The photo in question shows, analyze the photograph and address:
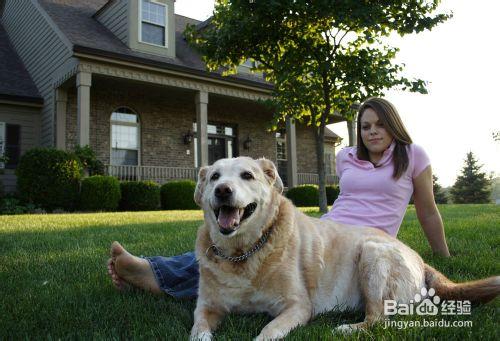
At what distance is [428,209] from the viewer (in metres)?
3.70

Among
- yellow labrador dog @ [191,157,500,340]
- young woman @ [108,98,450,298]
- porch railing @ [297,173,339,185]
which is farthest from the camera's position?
porch railing @ [297,173,339,185]

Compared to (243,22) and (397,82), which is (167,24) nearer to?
(243,22)

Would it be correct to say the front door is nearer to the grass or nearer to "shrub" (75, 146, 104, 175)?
"shrub" (75, 146, 104, 175)

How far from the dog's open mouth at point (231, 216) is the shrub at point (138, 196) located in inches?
410

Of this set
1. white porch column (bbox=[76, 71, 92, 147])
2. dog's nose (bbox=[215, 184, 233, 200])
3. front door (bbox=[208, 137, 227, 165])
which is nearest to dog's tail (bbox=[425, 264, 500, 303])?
dog's nose (bbox=[215, 184, 233, 200])

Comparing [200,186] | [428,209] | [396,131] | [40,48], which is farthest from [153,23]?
[428,209]

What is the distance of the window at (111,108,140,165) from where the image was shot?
14.9m

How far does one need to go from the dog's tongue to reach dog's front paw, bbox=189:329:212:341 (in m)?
0.62

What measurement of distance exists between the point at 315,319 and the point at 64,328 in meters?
1.46

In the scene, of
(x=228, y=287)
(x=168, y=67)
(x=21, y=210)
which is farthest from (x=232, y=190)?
(x=168, y=67)

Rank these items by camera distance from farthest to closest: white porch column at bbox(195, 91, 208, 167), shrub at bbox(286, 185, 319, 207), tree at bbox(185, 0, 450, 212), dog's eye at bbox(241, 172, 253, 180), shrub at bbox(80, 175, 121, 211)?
shrub at bbox(286, 185, 319, 207) < white porch column at bbox(195, 91, 208, 167) < shrub at bbox(80, 175, 121, 211) < tree at bbox(185, 0, 450, 212) < dog's eye at bbox(241, 172, 253, 180)

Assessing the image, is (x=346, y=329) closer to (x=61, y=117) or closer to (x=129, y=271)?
(x=129, y=271)

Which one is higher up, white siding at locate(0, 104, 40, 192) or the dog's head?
white siding at locate(0, 104, 40, 192)

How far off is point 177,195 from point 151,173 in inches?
80.2
